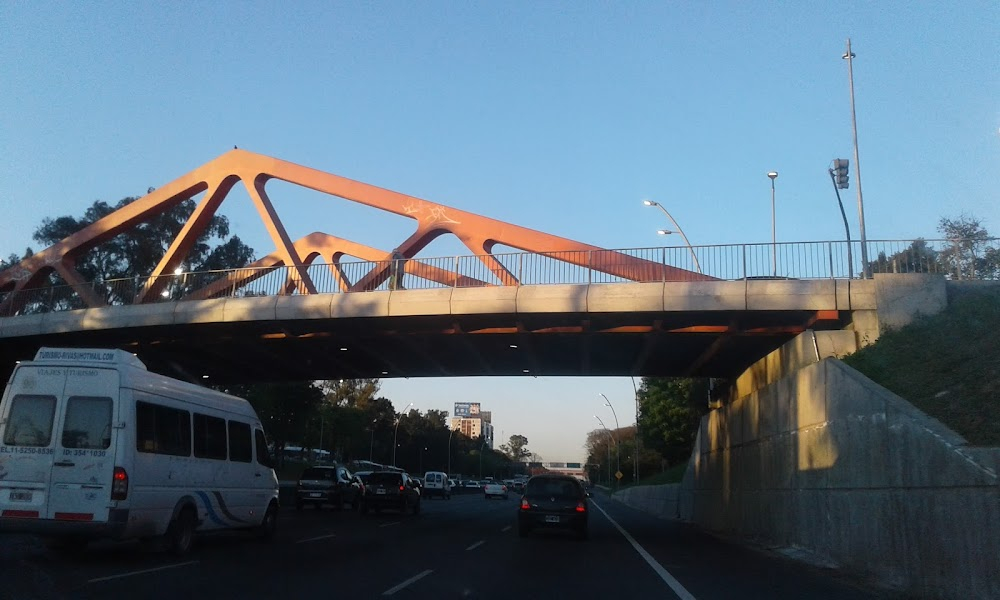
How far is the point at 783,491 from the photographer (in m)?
17.5

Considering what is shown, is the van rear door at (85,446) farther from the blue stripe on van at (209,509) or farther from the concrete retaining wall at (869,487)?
the concrete retaining wall at (869,487)

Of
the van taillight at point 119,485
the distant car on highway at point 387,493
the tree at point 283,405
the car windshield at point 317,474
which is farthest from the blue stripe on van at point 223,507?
the tree at point 283,405

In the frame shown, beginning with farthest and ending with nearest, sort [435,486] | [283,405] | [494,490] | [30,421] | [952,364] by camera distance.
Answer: [494,490] → [435,486] → [283,405] → [952,364] → [30,421]

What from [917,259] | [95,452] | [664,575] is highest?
[917,259]

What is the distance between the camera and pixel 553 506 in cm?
2019

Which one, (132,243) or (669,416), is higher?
(132,243)

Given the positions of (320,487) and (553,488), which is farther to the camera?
(320,487)

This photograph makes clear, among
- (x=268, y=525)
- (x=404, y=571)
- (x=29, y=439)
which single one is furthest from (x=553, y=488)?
(x=29, y=439)

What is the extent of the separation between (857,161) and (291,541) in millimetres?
20535

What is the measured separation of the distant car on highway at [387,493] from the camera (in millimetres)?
29719

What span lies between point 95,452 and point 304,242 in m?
28.5

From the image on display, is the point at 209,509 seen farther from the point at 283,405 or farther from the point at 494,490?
the point at 494,490

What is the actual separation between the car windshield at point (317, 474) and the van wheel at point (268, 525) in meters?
14.5

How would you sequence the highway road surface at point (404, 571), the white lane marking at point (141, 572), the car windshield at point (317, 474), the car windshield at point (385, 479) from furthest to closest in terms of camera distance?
the car windshield at point (317, 474) < the car windshield at point (385, 479) < the white lane marking at point (141, 572) < the highway road surface at point (404, 571)
